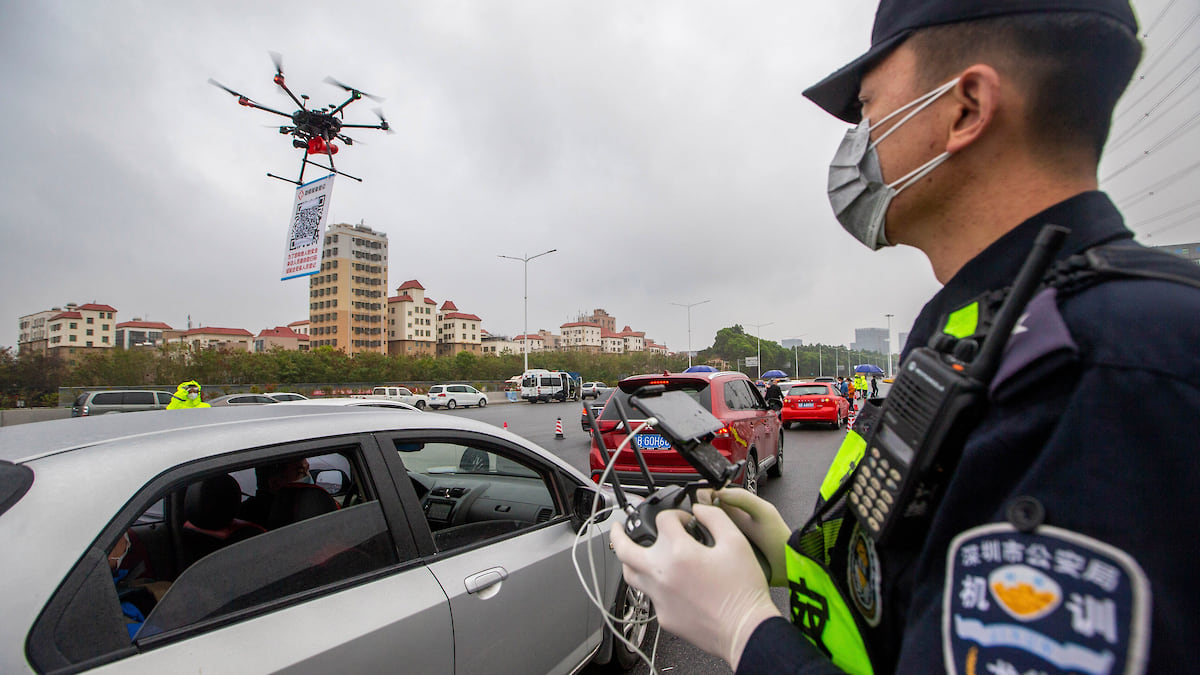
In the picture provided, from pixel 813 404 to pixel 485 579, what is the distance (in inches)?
615

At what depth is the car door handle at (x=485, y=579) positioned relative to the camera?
1.94 meters

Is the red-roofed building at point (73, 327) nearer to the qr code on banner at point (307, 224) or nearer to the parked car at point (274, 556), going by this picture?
the qr code on banner at point (307, 224)

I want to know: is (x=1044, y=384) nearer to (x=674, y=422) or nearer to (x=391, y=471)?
(x=674, y=422)

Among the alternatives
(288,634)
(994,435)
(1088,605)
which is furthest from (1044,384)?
(288,634)

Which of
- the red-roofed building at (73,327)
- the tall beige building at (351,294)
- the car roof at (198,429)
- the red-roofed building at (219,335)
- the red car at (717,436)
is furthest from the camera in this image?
the red-roofed building at (219,335)

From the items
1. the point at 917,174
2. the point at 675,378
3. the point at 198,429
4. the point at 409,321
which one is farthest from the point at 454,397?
the point at 409,321

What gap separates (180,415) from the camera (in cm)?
199

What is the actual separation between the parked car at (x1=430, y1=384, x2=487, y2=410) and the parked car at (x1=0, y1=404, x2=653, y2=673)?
3192 cm

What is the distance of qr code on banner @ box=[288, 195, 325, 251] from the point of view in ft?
34.1

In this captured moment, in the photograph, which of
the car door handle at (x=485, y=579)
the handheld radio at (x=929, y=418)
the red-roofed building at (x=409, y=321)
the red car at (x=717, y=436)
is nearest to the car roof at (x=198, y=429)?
the car door handle at (x=485, y=579)

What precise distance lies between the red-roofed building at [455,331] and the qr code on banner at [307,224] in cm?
7976

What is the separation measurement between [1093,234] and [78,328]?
8199 centimetres

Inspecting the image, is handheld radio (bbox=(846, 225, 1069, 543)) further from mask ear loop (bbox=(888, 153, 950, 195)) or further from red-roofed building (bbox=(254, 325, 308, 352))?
red-roofed building (bbox=(254, 325, 308, 352))

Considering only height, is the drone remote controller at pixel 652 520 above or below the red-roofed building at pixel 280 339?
below
